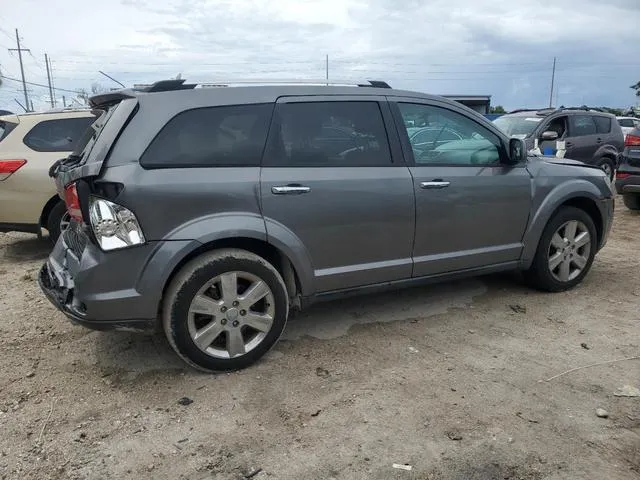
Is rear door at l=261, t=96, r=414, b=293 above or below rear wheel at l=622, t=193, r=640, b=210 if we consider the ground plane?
above

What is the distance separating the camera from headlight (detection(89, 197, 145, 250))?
3068 millimetres

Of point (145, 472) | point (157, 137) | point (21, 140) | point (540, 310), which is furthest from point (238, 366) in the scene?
point (21, 140)

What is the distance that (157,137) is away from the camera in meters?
3.22

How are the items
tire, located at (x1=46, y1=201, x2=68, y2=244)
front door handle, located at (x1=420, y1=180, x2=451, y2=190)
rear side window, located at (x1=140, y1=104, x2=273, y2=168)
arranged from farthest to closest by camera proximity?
tire, located at (x1=46, y1=201, x2=68, y2=244) → front door handle, located at (x1=420, y1=180, x2=451, y2=190) → rear side window, located at (x1=140, y1=104, x2=273, y2=168)

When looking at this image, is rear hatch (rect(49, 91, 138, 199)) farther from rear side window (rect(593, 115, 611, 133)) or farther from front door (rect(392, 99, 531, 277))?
rear side window (rect(593, 115, 611, 133))

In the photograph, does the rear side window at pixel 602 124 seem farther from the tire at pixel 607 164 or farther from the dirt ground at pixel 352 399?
the dirt ground at pixel 352 399

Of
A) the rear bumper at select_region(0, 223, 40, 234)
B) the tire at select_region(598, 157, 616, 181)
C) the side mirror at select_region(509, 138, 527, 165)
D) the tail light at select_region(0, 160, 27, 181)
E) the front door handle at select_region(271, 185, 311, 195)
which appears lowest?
the tire at select_region(598, 157, 616, 181)

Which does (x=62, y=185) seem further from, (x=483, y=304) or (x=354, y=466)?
(x=483, y=304)

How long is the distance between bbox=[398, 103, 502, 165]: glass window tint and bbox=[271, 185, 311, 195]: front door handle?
0.97 m

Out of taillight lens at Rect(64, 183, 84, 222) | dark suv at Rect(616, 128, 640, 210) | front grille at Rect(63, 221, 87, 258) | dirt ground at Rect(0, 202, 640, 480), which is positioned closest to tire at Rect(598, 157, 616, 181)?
dark suv at Rect(616, 128, 640, 210)

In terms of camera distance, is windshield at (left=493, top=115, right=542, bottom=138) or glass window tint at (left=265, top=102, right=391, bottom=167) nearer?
glass window tint at (left=265, top=102, right=391, bottom=167)

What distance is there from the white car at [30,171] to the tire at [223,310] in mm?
3390

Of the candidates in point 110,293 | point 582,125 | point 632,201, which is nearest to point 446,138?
point 110,293

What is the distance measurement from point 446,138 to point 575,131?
8.98m
